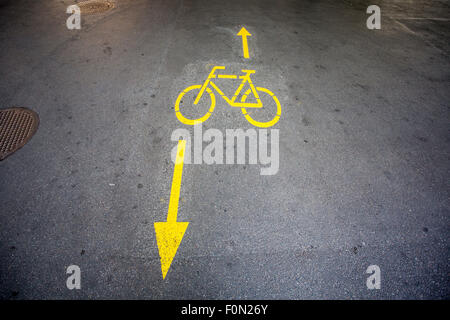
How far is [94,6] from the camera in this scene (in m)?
7.75

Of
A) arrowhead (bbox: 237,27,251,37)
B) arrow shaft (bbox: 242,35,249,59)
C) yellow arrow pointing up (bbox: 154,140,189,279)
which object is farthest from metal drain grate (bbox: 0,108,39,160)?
arrowhead (bbox: 237,27,251,37)

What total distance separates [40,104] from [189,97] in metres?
2.90

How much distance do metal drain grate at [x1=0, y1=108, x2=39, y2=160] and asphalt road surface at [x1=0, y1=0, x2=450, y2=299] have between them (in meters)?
0.16

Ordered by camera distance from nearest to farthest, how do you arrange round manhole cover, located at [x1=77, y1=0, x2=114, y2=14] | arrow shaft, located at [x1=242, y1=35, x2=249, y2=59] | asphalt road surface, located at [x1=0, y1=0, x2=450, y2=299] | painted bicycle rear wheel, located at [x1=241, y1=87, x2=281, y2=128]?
asphalt road surface, located at [x1=0, y1=0, x2=450, y2=299]
painted bicycle rear wheel, located at [x1=241, y1=87, x2=281, y2=128]
arrow shaft, located at [x1=242, y1=35, x2=249, y2=59]
round manhole cover, located at [x1=77, y1=0, x2=114, y2=14]

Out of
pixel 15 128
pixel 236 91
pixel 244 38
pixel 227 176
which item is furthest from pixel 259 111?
pixel 15 128

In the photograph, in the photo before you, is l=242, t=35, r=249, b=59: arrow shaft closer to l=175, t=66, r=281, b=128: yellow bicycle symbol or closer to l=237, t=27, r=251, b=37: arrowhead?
l=237, t=27, r=251, b=37: arrowhead

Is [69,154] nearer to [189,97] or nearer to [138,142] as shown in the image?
[138,142]

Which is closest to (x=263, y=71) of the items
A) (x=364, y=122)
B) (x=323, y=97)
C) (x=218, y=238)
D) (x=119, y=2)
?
(x=323, y=97)

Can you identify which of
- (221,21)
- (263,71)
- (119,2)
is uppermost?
(119,2)

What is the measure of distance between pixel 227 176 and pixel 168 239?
1213 mm

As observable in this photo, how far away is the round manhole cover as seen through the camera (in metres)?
7.48

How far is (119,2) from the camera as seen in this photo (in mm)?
8117

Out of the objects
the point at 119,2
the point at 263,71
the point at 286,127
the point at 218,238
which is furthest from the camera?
the point at 119,2

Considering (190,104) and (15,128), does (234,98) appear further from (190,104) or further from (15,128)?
(15,128)
